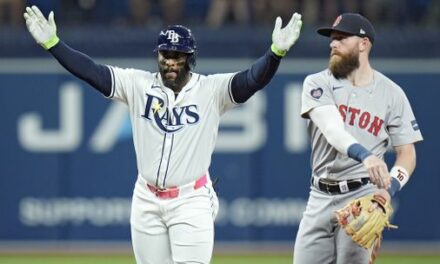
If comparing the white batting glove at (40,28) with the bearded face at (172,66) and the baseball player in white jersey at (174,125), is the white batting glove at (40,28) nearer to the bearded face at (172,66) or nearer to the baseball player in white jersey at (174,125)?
the baseball player in white jersey at (174,125)

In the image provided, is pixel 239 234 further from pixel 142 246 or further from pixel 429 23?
pixel 142 246

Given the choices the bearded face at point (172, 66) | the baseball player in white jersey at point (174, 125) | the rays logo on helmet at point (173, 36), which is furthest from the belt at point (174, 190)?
the rays logo on helmet at point (173, 36)

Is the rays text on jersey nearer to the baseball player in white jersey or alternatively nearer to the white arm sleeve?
the baseball player in white jersey

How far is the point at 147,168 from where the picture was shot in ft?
24.5

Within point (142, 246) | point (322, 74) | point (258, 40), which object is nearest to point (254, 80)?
point (322, 74)

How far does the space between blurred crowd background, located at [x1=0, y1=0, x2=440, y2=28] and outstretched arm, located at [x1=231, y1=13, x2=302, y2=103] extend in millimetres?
6852

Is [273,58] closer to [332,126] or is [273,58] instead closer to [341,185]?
[332,126]

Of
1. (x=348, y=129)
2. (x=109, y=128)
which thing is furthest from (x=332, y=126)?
(x=109, y=128)

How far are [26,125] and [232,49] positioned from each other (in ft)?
8.86

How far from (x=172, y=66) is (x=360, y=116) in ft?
4.11

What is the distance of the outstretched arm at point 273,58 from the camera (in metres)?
7.31

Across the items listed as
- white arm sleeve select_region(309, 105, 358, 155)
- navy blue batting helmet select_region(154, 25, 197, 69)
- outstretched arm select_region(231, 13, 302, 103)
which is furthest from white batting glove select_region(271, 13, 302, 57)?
navy blue batting helmet select_region(154, 25, 197, 69)

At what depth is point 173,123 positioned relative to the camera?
24.5ft

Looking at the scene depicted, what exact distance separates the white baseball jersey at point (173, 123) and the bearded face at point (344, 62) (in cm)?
70
